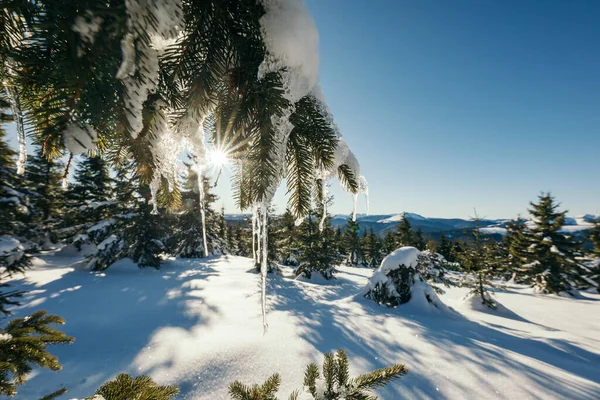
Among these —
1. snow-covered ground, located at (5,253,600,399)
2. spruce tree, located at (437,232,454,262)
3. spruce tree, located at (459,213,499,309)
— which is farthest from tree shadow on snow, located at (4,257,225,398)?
spruce tree, located at (437,232,454,262)

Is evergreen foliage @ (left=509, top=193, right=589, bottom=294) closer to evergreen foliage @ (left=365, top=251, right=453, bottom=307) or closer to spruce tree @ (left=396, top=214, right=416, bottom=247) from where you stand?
spruce tree @ (left=396, top=214, right=416, bottom=247)

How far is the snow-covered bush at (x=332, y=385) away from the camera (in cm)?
110

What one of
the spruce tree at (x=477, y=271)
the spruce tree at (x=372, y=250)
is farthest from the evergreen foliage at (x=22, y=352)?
the spruce tree at (x=372, y=250)

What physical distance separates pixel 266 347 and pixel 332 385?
3.75m

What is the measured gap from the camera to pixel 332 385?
1.22 meters

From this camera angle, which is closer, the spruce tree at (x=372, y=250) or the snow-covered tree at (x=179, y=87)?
the snow-covered tree at (x=179, y=87)

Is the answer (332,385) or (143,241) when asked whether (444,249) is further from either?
(332,385)

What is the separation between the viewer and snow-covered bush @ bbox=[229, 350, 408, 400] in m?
1.10

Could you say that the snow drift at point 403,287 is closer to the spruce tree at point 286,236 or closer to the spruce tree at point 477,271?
the spruce tree at point 477,271

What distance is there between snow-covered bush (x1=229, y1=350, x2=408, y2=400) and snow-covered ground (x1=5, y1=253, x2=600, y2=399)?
9.46 feet

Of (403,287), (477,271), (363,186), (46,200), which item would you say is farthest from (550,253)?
(46,200)

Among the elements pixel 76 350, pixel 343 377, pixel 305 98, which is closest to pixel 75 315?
pixel 76 350

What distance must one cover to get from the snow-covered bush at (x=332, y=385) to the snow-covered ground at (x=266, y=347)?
2.88 meters

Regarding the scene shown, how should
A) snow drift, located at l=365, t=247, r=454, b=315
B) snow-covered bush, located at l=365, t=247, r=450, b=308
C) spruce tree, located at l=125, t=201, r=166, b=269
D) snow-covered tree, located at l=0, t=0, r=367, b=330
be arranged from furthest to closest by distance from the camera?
spruce tree, located at l=125, t=201, r=166, b=269 < snow-covered bush, located at l=365, t=247, r=450, b=308 < snow drift, located at l=365, t=247, r=454, b=315 < snow-covered tree, located at l=0, t=0, r=367, b=330
